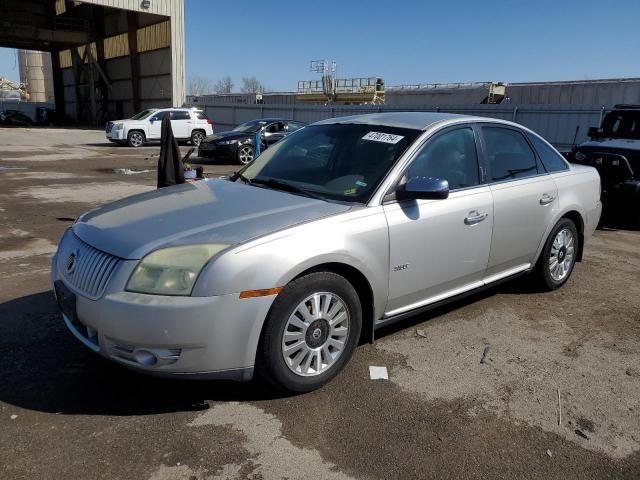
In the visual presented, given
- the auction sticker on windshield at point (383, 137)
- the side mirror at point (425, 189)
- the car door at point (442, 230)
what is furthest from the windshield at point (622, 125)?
the side mirror at point (425, 189)

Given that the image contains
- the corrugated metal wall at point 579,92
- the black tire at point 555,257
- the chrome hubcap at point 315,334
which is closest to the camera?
the chrome hubcap at point 315,334

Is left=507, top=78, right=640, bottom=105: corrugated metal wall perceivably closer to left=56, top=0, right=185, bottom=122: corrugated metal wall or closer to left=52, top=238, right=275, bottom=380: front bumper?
left=56, top=0, right=185, bottom=122: corrugated metal wall

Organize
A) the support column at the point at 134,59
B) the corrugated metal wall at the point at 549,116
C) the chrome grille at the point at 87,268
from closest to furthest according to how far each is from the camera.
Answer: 1. the chrome grille at the point at 87,268
2. the corrugated metal wall at the point at 549,116
3. the support column at the point at 134,59

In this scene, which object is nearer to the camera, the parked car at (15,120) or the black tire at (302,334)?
the black tire at (302,334)

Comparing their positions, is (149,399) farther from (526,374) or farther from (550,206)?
(550,206)

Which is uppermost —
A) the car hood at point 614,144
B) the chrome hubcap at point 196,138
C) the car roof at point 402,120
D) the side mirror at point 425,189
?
the car roof at point 402,120

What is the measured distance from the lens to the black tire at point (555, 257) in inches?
189

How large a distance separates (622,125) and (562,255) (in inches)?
214

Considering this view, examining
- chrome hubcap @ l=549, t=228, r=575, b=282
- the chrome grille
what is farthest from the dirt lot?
the chrome grille

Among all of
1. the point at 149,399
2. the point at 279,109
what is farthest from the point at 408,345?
the point at 279,109

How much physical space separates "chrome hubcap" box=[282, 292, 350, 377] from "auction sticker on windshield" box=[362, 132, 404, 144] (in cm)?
130

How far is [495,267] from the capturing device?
4.25m

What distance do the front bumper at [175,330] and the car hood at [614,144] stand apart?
7.85 m

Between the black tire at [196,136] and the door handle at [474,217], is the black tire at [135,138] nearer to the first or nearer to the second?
the black tire at [196,136]
